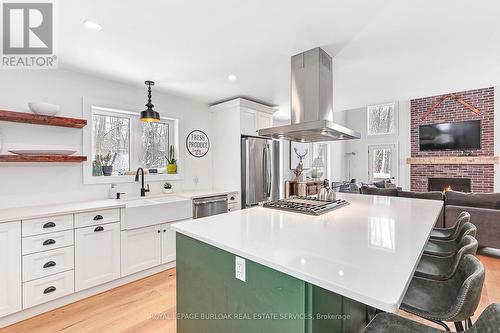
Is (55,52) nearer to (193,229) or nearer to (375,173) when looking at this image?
(193,229)

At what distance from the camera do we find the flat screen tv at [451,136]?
593 cm

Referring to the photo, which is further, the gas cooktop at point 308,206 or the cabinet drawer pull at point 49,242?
the cabinet drawer pull at point 49,242

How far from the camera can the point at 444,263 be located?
1716mm

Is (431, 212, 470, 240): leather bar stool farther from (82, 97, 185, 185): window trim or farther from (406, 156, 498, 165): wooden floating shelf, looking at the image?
(406, 156, 498, 165): wooden floating shelf

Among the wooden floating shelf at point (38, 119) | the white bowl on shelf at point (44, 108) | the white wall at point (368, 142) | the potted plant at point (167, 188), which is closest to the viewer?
the wooden floating shelf at point (38, 119)

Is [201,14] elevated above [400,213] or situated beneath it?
elevated above

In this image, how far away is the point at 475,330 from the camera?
893 mm

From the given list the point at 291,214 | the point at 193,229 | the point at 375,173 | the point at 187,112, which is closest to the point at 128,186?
the point at 187,112

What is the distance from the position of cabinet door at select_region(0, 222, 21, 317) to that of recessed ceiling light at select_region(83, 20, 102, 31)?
5.74ft

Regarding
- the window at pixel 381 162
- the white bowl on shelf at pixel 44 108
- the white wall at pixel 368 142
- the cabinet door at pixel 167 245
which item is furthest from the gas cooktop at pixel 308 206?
the window at pixel 381 162

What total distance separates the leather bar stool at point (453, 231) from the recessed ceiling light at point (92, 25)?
3298 mm

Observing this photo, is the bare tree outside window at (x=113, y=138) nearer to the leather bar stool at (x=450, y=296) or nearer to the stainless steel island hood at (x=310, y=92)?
the stainless steel island hood at (x=310, y=92)

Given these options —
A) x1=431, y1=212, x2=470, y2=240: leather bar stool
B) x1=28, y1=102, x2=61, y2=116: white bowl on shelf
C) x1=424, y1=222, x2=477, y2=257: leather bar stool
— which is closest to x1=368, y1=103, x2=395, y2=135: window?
x1=431, y1=212, x2=470, y2=240: leather bar stool

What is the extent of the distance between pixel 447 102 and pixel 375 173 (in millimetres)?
2636
